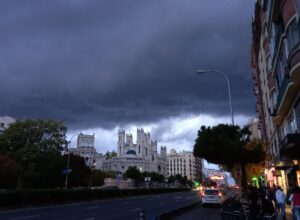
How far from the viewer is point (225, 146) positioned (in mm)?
31047

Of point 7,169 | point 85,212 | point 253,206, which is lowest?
point 85,212

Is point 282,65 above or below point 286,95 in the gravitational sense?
above

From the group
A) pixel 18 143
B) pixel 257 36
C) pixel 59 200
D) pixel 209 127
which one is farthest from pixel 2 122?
pixel 209 127

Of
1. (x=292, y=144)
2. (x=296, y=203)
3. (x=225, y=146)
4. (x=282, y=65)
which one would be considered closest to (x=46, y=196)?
(x=225, y=146)

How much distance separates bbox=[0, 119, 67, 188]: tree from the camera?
5266 cm

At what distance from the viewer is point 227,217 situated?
11.1m

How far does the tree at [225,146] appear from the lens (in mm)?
31125

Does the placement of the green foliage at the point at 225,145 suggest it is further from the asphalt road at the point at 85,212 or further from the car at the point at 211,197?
the asphalt road at the point at 85,212

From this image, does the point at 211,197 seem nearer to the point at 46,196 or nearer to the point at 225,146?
the point at 225,146

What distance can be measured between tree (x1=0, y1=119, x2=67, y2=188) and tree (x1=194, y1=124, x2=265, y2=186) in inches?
1090

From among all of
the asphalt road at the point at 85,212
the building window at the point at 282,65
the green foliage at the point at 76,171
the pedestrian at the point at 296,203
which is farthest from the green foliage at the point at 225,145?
the green foliage at the point at 76,171

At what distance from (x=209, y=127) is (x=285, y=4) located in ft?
48.3

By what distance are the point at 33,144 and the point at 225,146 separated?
3211cm

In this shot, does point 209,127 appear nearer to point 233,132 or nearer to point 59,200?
point 233,132
